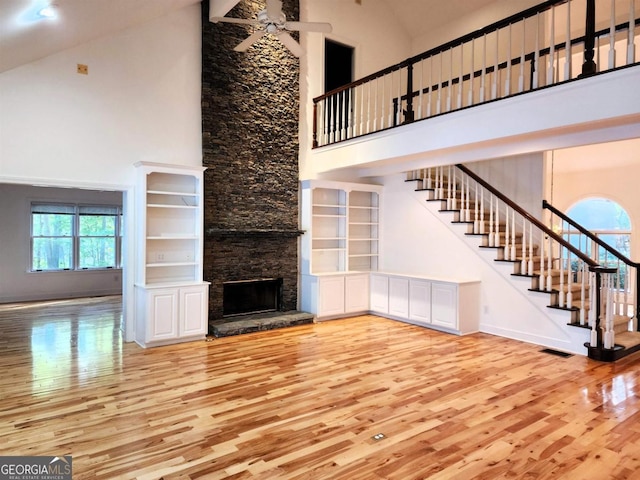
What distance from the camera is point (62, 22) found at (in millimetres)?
4066

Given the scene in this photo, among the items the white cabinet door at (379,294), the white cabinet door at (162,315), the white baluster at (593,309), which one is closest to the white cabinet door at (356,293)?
the white cabinet door at (379,294)

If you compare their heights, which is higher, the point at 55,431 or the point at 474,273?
the point at 474,273

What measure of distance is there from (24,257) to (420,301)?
8.51 metres

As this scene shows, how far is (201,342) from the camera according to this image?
5754mm

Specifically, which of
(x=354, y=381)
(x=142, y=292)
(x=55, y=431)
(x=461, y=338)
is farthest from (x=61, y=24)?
(x=461, y=338)

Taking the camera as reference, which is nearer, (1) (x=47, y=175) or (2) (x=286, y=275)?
(1) (x=47, y=175)

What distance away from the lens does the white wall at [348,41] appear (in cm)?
752

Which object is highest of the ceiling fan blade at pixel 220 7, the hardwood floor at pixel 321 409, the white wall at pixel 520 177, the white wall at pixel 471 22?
the white wall at pixel 471 22

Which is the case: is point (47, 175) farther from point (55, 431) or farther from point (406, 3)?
point (406, 3)

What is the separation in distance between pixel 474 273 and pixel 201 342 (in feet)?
13.5

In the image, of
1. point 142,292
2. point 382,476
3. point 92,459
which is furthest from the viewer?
point 142,292

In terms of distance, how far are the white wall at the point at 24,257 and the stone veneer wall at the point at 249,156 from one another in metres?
5.39

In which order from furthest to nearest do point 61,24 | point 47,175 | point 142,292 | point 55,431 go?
point 142,292, point 47,175, point 61,24, point 55,431

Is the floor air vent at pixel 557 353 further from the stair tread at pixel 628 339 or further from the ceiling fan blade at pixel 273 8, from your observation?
the ceiling fan blade at pixel 273 8
